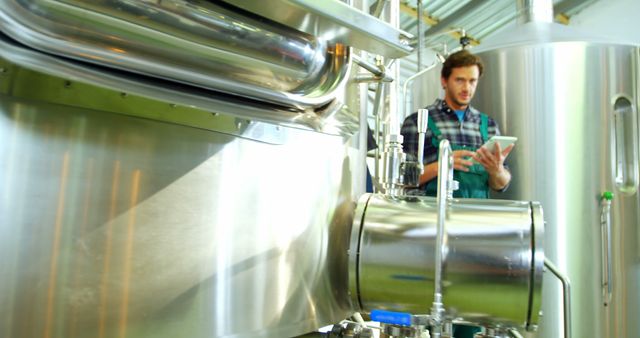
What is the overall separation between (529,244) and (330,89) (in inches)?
15.5

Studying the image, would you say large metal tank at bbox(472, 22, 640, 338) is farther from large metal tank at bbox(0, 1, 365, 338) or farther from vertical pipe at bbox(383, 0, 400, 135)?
large metal tank at bbox(0, 1, 365, 338)

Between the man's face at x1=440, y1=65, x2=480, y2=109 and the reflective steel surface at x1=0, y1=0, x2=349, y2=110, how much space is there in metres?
0.71

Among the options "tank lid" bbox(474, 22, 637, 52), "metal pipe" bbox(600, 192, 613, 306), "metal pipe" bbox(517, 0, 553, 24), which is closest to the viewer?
"metal pipe" bbox(600, 192, 613, 306)

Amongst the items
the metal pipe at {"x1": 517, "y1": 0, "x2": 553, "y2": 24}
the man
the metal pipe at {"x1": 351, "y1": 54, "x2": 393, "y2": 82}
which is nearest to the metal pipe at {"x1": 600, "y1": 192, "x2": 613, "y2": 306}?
the man

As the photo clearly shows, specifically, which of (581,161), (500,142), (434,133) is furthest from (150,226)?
(581,161)

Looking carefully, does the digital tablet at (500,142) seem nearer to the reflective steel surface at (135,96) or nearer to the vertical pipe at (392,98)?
the vertical pipe at (392,98)

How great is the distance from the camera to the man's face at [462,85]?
51.4 inches

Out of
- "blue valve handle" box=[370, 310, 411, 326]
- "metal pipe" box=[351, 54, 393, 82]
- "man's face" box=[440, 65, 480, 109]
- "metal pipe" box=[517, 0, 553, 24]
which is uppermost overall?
"metal pipe" box=[517, 0, 553, 24]

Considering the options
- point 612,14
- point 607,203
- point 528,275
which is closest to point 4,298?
point 528,275

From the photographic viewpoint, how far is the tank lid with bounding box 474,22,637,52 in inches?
63.1

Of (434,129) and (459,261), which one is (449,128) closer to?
(434,129)

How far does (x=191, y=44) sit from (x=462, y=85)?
37.7 inches

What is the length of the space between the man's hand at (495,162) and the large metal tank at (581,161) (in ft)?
1.05

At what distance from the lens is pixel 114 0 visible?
1.61 ft
